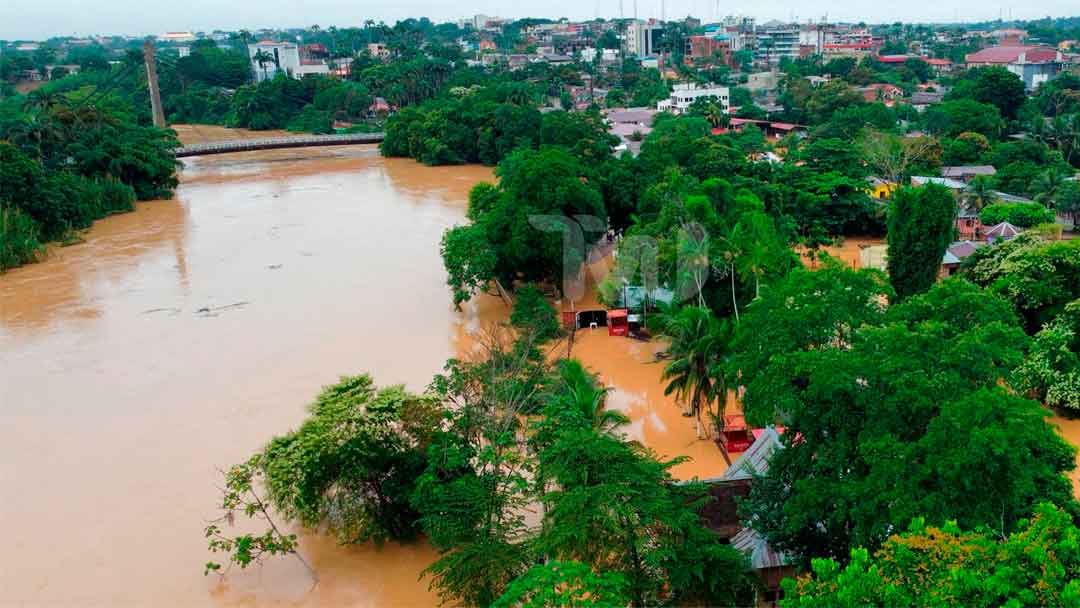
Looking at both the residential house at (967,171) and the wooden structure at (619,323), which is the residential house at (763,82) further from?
the wooden structure at (619,323)

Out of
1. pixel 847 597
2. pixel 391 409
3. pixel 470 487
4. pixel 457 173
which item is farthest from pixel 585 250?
pixel 457 173

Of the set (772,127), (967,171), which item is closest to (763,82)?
(772,127)

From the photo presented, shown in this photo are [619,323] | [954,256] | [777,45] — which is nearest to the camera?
[619,323]

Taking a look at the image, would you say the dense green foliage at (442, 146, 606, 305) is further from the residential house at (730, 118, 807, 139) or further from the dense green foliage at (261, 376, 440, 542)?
the residential house at (730, 118, 807, 139)

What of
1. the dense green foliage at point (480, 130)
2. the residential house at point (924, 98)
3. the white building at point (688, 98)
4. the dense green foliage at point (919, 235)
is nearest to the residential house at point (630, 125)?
the white building at point (688, 98)

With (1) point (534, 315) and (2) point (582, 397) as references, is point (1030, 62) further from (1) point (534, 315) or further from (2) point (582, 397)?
(2) point (582, 397)

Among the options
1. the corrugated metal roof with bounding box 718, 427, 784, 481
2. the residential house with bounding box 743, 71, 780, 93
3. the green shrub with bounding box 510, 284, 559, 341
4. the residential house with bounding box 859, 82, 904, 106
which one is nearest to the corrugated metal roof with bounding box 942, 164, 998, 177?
the green shrub with bounding box 510, 284, 559, 341

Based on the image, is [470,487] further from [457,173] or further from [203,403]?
[457,173]
